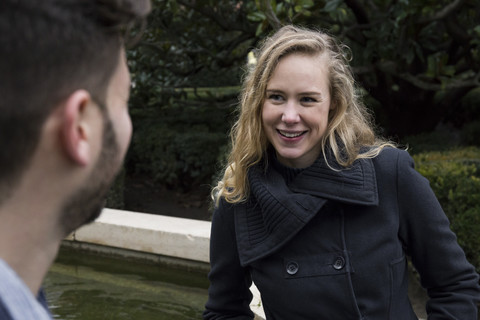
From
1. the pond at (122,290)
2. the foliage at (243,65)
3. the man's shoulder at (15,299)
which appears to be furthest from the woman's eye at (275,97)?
the foliage at (243,65)

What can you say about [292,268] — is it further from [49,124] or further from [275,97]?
[49,124]

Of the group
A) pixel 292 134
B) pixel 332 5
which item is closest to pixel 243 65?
pixel 332 5

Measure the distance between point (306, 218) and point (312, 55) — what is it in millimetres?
544

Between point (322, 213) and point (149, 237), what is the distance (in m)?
3.40

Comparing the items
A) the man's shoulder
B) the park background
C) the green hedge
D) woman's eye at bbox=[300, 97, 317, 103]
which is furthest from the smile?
the park background

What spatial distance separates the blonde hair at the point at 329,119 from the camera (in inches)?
88.9

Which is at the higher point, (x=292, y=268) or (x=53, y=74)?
(x=53, y=74)

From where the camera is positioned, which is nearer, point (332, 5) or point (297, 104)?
point (297, 104)

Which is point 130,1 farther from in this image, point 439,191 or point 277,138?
point 439,191

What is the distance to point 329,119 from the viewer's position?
236 cm

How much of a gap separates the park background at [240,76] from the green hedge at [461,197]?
0.83m

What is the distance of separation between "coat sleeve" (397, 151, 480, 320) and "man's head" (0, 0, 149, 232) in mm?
1395

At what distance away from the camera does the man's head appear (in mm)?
855

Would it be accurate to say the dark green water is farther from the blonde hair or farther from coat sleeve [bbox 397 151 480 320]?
coat sleeve [bbox 397 151 480 320]
